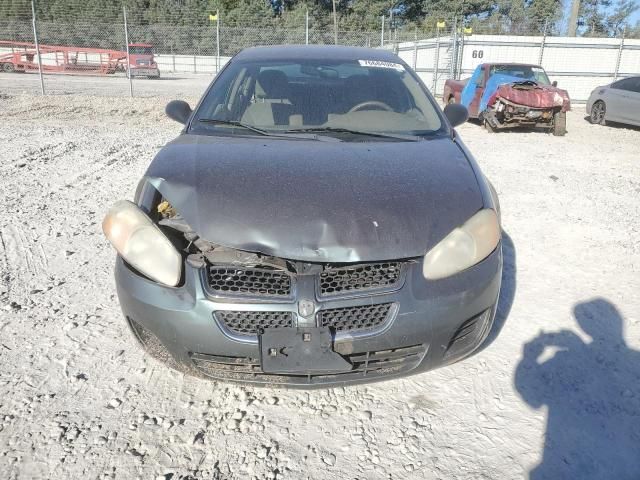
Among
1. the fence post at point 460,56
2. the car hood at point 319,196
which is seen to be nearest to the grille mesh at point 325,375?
the car hood at point 319,196

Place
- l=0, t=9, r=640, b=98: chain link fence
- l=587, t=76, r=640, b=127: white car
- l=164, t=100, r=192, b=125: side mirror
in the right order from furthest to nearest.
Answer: l=0, t=9, r=640, b=98: chain link fence, l=587, t=76, r=640, b=127: white car, l=164, t=100, r=192, b=125: side mirror

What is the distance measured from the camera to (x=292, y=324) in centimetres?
190

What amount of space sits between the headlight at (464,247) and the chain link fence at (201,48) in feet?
55.3

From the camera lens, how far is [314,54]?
12.1 feet

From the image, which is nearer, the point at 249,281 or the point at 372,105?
the point at 249,281

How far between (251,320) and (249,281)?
15 centimetres

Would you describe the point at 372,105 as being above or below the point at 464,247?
above

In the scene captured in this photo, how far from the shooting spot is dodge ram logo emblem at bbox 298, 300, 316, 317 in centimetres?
189

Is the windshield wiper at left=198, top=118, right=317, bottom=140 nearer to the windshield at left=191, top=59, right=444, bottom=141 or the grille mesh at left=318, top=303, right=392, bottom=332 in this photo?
the windshield at left=191, top=59, right=444, bottom=141

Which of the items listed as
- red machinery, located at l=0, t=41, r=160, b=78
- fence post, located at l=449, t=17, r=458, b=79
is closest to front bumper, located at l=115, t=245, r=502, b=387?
fence post, located at l=449, t=17, r=458, b=79

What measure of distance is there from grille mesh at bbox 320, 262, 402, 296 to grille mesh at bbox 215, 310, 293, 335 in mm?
182

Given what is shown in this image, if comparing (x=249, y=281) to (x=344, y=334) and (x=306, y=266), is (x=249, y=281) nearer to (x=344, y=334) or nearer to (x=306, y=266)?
(x=306, y=266)

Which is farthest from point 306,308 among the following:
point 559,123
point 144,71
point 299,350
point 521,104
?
point 144,71

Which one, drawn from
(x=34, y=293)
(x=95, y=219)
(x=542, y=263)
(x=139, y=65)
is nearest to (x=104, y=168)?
(x=95, y=219)
